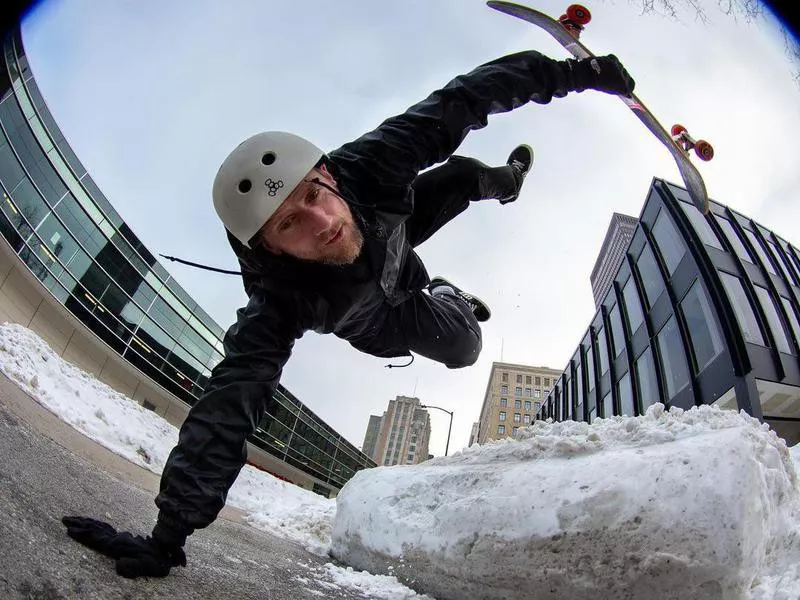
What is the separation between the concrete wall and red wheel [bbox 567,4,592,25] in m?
11.8

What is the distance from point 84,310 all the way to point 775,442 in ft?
63.1

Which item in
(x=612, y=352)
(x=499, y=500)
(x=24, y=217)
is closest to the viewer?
(x=499, y=500)

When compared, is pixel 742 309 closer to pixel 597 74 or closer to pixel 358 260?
pixel 597 74

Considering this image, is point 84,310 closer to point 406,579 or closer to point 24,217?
point 24,217

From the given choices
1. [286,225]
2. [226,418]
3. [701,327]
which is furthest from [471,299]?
[701,327]

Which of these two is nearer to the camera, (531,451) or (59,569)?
(59,569)

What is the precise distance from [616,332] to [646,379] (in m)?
4.03

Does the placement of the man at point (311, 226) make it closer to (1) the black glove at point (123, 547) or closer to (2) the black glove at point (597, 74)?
(2) the black glove at point (597, 74)

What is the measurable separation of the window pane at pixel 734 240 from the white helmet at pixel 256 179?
52.3 feet

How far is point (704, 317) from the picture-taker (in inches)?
456

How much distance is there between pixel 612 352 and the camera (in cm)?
1812

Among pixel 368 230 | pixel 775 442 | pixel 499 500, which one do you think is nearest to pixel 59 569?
pixel 368 230

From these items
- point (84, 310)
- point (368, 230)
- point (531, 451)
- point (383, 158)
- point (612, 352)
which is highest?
point (612, 352)

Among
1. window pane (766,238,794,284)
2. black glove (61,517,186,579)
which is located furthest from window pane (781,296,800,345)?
black glove (61,517,186,579)
